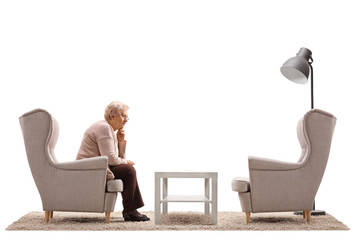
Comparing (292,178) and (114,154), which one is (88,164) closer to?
(114,154)

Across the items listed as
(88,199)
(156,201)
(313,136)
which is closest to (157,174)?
(156,201)

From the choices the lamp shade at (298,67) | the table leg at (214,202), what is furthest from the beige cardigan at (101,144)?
the lamp shade at (298,67)

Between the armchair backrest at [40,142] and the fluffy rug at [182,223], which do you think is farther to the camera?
the armchair backrest at [40,142]

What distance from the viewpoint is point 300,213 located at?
23.6 feet

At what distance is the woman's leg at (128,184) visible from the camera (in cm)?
661

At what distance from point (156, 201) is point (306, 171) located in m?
1.54

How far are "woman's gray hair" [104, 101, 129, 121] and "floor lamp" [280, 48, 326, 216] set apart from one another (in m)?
1.90

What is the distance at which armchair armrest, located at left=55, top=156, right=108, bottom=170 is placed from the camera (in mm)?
6398

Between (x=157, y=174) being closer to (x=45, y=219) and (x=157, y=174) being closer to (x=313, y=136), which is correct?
(x=45, y=219)

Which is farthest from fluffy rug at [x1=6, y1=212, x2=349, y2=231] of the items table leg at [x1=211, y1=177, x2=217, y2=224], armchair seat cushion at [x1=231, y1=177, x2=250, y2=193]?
armchair seat cushion at [x1=231, y1=177, x2=250, y2=193]

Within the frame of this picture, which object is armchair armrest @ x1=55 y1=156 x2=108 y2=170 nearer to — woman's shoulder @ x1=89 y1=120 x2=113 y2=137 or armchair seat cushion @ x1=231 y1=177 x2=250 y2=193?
woman's shoulder @ x1=89 y1=120 x2=113 y2=137

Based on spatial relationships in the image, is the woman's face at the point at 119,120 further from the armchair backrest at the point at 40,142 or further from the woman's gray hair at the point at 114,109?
the armchair backrest at the point at 40,142

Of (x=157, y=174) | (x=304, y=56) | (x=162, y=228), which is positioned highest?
(x=304, y=56)

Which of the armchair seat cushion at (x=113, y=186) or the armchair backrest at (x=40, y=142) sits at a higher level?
the armchair backrest at (x=40, y=142)
